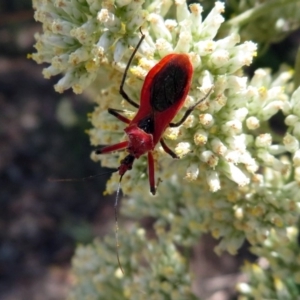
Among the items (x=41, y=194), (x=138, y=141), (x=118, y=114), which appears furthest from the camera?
(x=41, y=194)

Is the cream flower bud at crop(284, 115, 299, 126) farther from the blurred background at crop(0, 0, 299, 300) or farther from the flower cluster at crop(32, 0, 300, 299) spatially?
the blurred background at crop(0, 0, 299, 300)

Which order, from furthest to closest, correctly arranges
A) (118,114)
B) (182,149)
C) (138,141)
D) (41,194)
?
(41,194) → (118,114) → (138,141) → (182,149)

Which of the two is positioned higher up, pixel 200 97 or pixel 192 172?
pixel 200 97

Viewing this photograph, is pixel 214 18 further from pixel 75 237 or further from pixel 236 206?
pixel 75 237

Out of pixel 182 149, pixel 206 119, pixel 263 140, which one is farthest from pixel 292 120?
pixel 182 149

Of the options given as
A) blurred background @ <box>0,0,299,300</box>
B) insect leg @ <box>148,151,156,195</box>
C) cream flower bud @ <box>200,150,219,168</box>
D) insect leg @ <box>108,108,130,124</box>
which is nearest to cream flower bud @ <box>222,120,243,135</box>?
cream flower bud @ <box>200,150,219,168</box>

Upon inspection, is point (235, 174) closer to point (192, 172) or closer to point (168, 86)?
point (192, 172)

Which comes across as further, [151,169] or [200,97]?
[151,169]
